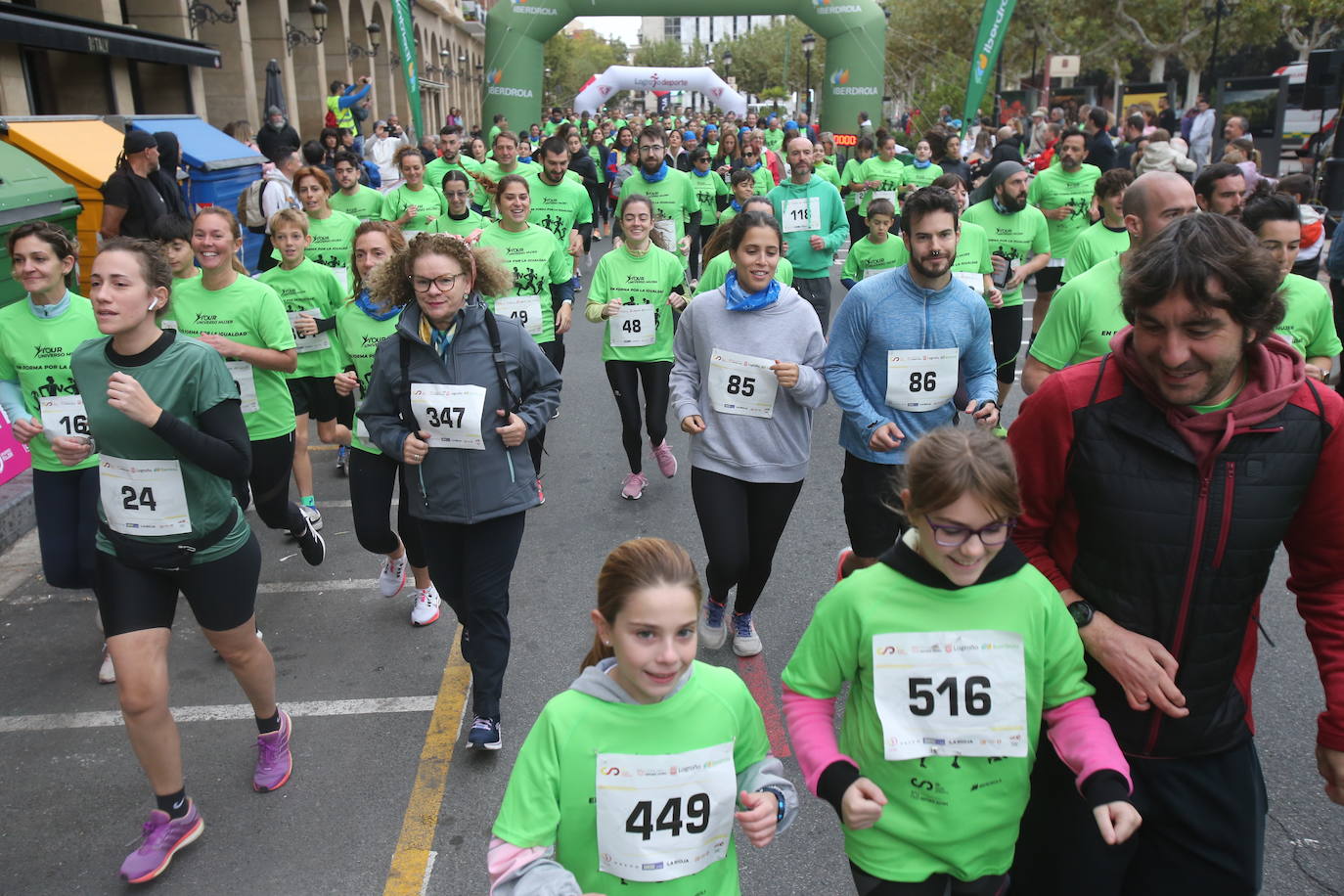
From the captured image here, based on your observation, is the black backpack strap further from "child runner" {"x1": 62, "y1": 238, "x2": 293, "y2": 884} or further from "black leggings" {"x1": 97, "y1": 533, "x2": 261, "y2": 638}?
"black leggings" {"x1": 97, "y1": 533, "x2": 261, "y2": 638}

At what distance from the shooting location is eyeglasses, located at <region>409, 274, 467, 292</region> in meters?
3.87

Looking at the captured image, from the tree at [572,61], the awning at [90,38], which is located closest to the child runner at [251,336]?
the awning at [90,38]

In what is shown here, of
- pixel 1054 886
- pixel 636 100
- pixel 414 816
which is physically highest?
pixel 636 100

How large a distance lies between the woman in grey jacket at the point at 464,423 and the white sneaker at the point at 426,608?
1184 millimetres

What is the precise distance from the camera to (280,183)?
949 cm

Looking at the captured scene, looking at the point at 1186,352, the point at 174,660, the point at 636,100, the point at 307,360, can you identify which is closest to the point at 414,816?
the point at 174,660

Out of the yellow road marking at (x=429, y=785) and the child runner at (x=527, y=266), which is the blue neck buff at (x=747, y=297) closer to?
the yellow road marking at (x=429, y=785)

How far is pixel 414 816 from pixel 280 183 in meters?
7.23

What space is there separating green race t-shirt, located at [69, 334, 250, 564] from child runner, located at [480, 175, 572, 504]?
3.21m

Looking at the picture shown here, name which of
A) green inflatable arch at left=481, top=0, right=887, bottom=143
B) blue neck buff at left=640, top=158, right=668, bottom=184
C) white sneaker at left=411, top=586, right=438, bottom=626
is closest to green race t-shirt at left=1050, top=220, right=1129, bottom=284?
white sneaker at left=411, top=586, right=438, bottom=626

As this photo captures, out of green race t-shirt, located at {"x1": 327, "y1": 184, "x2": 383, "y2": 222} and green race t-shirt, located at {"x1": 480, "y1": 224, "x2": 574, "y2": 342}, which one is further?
green race t-shirt, located at {"x1": 327, "y1": 184, "x2": 383, "y2": 222}

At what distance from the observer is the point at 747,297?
4.52 metres

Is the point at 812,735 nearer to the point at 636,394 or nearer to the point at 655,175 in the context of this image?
the point at 636,394

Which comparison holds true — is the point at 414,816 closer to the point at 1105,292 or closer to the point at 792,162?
the point at 1105,292
